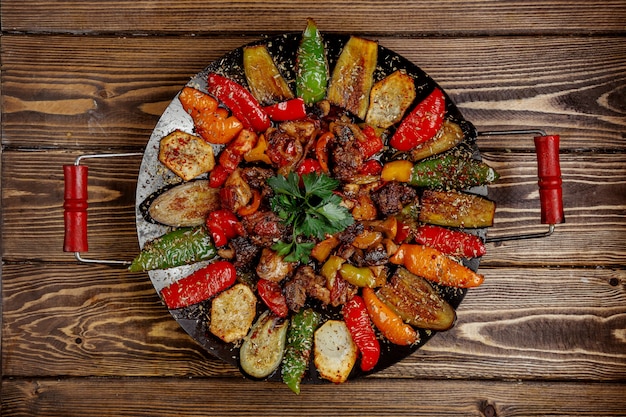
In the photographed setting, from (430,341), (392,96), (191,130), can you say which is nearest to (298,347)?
(430,341)

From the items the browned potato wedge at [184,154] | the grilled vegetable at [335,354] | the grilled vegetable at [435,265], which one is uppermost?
the browned potato wedge at [184,154]

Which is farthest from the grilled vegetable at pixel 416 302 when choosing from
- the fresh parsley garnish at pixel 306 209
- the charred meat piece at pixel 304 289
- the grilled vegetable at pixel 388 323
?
the fresh parsley garnish at pixel 306 209

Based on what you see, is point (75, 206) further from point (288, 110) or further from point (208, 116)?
point (288, 110)

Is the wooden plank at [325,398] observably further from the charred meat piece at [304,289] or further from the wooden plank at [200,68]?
the wooden plank at [200,68]

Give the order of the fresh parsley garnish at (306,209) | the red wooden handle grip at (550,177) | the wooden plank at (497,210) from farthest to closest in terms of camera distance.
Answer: the wooden plank at (497,210) → the red wooden handle grip at (550,177) → the fresh parsley garnish at (306,209)

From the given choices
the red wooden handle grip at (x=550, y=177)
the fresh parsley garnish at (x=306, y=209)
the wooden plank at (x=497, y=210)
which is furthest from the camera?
the wooden plank at (x=497, y=210)

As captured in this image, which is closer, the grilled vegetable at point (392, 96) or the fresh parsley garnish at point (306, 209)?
the fresh parsley garnish at point (306, 209)

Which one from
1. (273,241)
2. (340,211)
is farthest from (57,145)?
(340,211)

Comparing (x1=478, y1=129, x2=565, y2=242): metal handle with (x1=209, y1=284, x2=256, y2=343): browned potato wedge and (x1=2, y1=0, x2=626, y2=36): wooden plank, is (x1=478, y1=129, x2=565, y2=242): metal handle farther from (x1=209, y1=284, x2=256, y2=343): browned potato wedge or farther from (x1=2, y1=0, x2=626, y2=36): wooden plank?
(x1=209, y1=284, x2=256, y2=343): browned potato wedge
